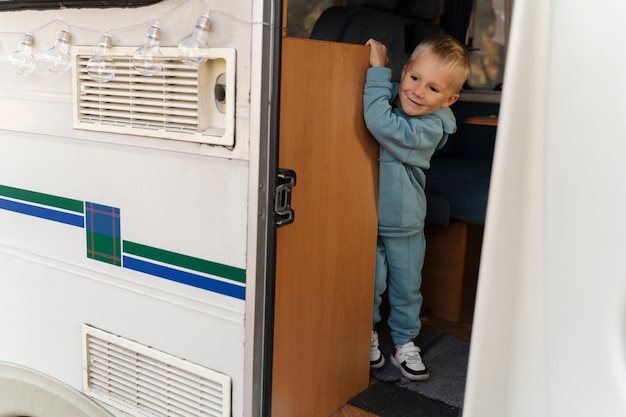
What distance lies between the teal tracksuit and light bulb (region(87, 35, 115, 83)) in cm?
84

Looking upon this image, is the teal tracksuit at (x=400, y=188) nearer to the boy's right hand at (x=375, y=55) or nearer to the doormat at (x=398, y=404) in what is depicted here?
the boy's right hand at (x=375, y=55)

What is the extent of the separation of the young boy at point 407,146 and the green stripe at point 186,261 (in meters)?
0.80

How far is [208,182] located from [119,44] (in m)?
0.47

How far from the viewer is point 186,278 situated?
6.26 feet

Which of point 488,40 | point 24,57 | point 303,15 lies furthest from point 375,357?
point 488,40

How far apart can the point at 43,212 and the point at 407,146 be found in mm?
1213

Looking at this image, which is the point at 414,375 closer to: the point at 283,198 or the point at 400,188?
the point at 400,188

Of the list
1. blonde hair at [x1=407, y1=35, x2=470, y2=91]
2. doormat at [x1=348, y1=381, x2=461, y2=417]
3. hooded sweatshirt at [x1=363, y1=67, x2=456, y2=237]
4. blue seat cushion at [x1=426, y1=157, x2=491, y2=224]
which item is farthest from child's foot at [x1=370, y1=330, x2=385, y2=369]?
blonde hair at [x1=407, y1=35, x2=470, y2=91]

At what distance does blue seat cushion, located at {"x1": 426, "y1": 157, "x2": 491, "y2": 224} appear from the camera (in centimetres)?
340

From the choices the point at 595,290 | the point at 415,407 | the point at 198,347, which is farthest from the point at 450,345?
the point at 595,290

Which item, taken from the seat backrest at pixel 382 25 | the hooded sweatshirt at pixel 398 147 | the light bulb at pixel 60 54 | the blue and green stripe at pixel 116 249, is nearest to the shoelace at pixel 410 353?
the hooded sweatshirt at pixel 398 147

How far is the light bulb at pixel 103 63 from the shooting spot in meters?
1.95

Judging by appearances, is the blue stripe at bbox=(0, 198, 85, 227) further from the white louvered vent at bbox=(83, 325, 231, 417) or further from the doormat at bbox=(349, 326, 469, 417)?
the doormat at bbox=(349, 326, 469, 417)

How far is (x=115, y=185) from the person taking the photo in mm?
2027
